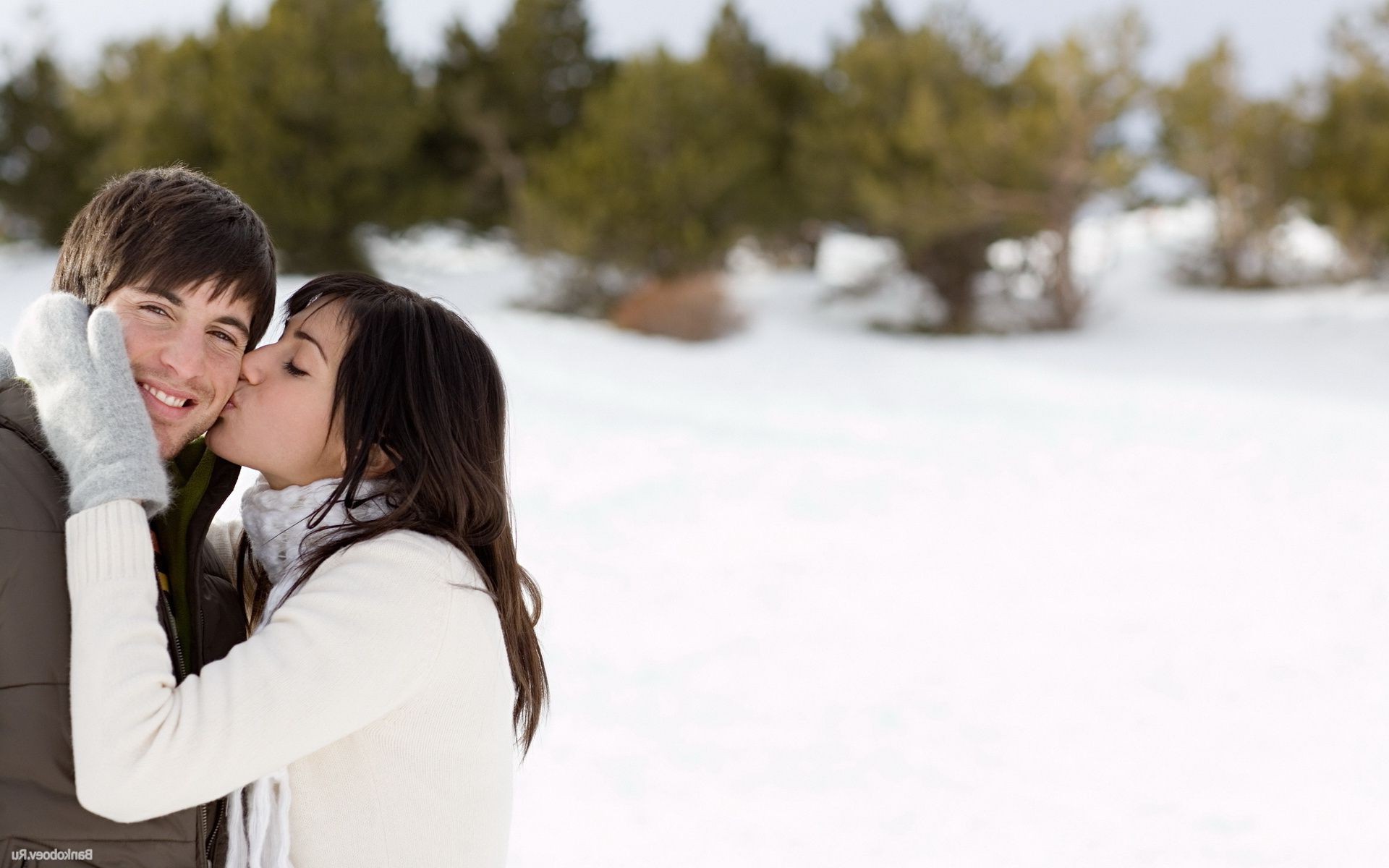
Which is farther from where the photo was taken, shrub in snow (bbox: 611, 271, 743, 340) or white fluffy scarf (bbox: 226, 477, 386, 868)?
shrub in snow (bbox: 611, 271, 743, 340)

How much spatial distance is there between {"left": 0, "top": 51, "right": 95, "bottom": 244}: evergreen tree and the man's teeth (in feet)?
58.5

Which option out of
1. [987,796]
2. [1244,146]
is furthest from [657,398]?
[1244,146]

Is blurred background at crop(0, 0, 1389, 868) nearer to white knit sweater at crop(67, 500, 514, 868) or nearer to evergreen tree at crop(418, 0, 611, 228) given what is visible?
evergreen tree at crop(418, 0, 611, 228)

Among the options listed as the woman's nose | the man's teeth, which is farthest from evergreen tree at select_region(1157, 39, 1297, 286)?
the man's teeth

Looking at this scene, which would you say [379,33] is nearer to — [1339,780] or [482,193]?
[482,193]

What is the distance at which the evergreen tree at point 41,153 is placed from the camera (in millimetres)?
17703

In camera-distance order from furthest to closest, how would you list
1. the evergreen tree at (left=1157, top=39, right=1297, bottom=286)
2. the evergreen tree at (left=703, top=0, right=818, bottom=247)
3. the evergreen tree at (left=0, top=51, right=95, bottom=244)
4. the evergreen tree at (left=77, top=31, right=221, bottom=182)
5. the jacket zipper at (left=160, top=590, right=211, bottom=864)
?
1. the evergreen tree at (left=1157, top=39, right=1297, bottom=286)
2. the evergreen tree at (left=703, top=0, right=818, bottom=247)
3. the evergreen tree at (left=0, top=51, right=95, bottom=244)
4. the evergreen tree at (left=77, top=31, right=221, bottom=182)
5. the jacket zipper at (left=160, top=590, right=211, bottom=864)

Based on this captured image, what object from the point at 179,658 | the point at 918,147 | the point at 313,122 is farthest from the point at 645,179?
the point at 179,658

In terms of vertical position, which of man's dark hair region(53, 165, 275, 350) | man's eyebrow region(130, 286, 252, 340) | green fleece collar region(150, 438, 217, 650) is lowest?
green fleece collar region(150, 438, 217, 650)

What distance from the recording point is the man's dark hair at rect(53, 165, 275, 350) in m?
1.81

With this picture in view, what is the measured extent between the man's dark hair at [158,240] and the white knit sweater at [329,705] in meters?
0.49

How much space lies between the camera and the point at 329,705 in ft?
5.16

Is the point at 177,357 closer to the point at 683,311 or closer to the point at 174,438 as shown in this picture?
the point at 174,438

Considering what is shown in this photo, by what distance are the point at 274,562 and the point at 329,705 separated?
14.4 inches
